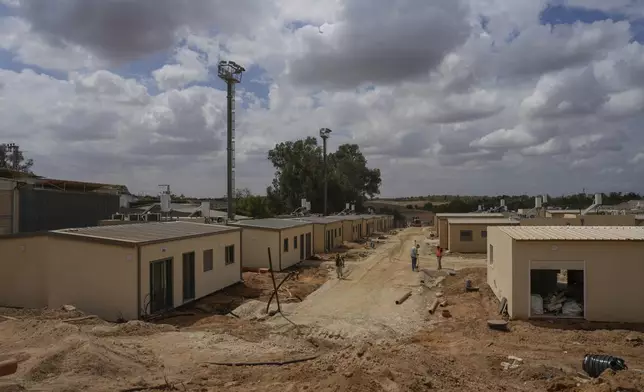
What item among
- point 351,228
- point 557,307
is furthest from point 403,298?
point 351,228

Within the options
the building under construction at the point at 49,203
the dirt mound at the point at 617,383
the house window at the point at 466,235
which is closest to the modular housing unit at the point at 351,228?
the house window at the point at 466,235

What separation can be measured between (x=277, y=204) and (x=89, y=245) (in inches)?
2540

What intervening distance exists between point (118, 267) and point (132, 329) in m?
2.92

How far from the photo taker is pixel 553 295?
60.8 feet

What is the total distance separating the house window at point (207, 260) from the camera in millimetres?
22125

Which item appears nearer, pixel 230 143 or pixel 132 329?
pixel 132 329

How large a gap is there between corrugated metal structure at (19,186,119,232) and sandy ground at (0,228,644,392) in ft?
45.3

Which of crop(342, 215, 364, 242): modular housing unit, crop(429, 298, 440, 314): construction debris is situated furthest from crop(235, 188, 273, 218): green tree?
crop(429, 298, 440, 314): construction debris

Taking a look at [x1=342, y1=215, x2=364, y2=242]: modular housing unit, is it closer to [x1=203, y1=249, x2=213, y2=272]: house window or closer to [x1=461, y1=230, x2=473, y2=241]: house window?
[x1=461, y1=230, x2=473, y2=241]: house window

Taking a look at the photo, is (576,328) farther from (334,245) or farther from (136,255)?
(334,245)

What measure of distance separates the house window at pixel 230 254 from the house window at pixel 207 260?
1.92m

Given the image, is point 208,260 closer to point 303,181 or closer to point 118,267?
point 118,267

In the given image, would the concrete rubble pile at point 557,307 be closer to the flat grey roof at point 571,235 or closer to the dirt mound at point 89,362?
the flat grey roof at point 571,235

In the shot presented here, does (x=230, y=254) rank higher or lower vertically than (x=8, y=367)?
higher
